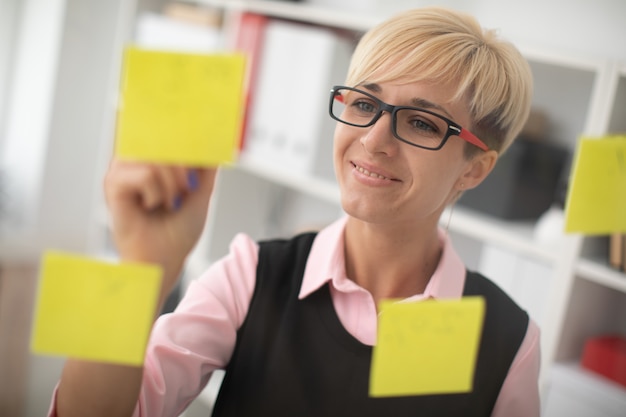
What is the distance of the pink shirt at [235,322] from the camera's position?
79 cm

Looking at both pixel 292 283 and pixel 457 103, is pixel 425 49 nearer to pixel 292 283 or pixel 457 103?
pixel 457 103

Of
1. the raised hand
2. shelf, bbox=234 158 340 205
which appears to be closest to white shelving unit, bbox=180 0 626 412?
shelf, bbox=234 158 340 205

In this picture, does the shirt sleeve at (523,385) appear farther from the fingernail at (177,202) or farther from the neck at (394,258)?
the fingernail at (177,202)

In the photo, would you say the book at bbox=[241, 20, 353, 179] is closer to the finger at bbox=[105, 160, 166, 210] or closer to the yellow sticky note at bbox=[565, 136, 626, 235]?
the yellow sticky note at bbox=[565, 136, 626, 235]

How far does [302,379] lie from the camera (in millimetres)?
817

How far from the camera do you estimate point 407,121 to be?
2.31 feet

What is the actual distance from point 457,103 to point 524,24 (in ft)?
1.21

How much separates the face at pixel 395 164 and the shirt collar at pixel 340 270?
0.29 ft

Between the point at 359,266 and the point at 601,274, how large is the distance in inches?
21.8

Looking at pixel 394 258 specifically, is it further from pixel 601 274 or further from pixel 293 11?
pixel 293 11

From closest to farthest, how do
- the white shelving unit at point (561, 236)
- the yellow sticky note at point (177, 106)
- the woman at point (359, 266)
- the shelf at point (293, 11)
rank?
the yellow sticky note at point (177, 106)
the woman at point (359, 266)
the white shelving unit at point (561, 236)
the shelf at point (293, 11)

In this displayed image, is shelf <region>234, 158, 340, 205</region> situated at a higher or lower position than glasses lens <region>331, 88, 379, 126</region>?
lower

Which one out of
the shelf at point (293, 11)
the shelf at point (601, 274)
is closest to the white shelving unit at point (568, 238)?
the shelf at point (601, 274)

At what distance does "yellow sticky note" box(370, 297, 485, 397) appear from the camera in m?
0.67
